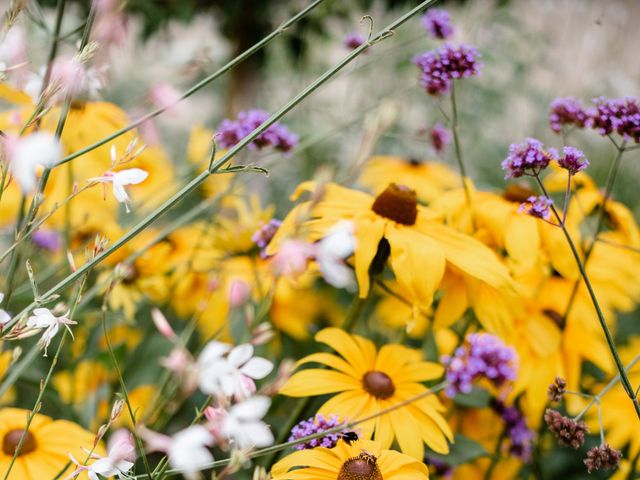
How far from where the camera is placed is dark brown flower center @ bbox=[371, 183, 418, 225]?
0.48m

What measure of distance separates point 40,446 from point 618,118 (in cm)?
40

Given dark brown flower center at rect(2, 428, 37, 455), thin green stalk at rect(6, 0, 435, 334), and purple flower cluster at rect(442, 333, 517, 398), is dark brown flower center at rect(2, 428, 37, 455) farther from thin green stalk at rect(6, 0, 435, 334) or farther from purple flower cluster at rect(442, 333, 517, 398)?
purple flower cluster at rect(442, 333, 517, 398)

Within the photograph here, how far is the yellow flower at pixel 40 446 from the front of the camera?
1.29 ft

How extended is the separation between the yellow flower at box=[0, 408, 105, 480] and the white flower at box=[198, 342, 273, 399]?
0.53ft

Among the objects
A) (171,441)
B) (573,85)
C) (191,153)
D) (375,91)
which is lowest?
(573,85)

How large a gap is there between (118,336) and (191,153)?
8.3 inches

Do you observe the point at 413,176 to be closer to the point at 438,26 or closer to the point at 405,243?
the point at 438,26

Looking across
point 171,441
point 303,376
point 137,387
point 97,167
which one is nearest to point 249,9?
point 97,167

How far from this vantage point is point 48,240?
83 centimetres

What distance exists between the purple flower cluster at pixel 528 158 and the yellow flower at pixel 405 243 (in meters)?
0.07

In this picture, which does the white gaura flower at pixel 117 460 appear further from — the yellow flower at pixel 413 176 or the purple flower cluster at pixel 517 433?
the yellow flower at pixel 413 176

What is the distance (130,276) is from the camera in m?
0.68

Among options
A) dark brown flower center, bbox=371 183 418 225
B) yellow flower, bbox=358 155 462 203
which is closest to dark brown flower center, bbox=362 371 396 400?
dark brown flower center, bbox=371 183 418 225

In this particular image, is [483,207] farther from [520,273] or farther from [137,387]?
[137,387]
